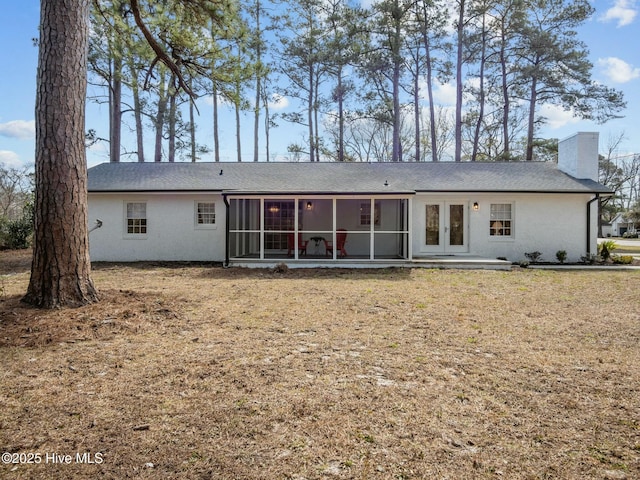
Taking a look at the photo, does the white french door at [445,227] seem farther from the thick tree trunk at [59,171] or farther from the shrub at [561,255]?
the thick tree trunk at [59,171]

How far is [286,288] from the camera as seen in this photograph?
7.75 metres

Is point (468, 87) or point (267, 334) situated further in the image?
point (468, 87)

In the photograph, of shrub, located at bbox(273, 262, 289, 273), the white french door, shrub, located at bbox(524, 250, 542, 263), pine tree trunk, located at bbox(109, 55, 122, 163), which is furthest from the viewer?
pine tree trunk, located at bbox(109, 55, 122, 163)

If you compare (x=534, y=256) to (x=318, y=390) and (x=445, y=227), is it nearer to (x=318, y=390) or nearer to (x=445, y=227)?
(x=445, y=227)

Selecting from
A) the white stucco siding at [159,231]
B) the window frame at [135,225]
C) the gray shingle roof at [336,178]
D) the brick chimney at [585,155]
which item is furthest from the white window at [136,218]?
the brick chimney at [585,155]

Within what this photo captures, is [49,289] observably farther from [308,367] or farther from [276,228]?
[276,228]

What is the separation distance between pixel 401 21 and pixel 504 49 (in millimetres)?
5738

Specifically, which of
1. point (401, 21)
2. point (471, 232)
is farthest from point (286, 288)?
point (401, 21)

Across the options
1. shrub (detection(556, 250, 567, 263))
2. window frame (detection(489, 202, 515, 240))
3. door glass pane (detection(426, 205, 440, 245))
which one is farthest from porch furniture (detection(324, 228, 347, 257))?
shrub (detection(556, 250, 567, 263))

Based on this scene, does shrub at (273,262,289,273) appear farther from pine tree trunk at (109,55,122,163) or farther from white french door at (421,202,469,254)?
pine tree trunk at (109,55,122,163)

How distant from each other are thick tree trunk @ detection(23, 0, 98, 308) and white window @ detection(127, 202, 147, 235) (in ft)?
24.9

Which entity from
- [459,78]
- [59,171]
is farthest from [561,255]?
[59,171]

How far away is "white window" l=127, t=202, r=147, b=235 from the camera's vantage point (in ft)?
41.8

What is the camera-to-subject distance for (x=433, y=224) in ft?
41.4
